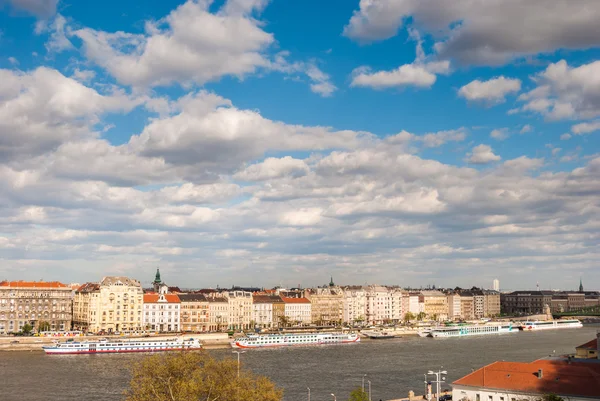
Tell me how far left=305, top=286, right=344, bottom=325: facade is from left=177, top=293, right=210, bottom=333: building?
30.1 metres

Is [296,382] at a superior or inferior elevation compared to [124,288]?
inferior

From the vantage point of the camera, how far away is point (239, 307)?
121 meters

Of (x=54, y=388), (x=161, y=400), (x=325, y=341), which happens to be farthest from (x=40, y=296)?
(x=161, y=400)

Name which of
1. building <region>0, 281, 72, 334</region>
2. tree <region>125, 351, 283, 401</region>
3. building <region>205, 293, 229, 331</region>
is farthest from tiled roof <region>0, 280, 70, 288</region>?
tree <region>125, 351, 283, 401</region>

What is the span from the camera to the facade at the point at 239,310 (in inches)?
4690

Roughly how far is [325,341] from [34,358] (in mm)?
42722

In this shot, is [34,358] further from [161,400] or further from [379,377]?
[161,400]

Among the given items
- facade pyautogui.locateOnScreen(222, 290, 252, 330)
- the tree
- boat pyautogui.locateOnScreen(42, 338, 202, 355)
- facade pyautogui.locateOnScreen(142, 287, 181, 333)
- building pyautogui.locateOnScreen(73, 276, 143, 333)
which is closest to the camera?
the tree

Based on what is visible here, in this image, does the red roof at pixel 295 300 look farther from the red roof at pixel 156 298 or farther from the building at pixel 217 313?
the red roof at pixel 156 298

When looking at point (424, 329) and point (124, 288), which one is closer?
point (124, 288)

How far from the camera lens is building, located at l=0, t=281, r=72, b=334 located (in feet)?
323

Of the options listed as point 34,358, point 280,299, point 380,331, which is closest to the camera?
point 34,358

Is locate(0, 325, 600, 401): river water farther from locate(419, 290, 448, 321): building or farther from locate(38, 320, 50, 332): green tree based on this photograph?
locate(419, 290, 448, 321): building

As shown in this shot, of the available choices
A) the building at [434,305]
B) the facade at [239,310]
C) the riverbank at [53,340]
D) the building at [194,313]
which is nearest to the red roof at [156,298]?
the building at [194,313]
